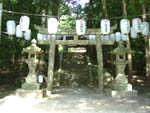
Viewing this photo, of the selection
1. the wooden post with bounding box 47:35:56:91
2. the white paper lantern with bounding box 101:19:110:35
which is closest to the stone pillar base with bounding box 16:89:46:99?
the wooden post with bounding box 47:35:56:91

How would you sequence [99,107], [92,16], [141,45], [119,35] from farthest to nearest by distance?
[92,16]
[141,45]
[119,35]
[99,107]

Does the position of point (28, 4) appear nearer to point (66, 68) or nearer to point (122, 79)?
point (66, 68)

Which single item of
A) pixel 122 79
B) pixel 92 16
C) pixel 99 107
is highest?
pixel 92 16

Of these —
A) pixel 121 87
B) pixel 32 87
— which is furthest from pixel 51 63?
pixel 121 87

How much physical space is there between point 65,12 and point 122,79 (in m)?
10.1

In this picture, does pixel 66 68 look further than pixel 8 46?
Yes

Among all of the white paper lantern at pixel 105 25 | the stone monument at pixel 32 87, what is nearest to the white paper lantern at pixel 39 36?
the stone monument at pixel 32 87

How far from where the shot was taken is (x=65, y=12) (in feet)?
54.5

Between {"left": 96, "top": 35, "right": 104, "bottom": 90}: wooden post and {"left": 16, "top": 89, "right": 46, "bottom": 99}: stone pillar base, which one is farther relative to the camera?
{"left": 96, "top": 35, "right": 104, "bottom": 90}: wooden post

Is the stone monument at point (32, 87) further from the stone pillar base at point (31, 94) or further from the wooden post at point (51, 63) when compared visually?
the wooden post at point (51, 63)

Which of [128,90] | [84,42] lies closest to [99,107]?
[128,90]

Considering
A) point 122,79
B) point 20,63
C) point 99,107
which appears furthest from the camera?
point 20,63

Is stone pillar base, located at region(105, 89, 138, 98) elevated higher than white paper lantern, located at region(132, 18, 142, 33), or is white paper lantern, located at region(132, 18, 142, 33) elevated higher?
white paper lantern, located at region(132, 18, 142, 33)

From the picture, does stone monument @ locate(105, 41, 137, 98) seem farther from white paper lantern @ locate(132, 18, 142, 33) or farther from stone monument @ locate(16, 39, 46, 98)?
stone monument @ locate(16, 39, 46, 98)
